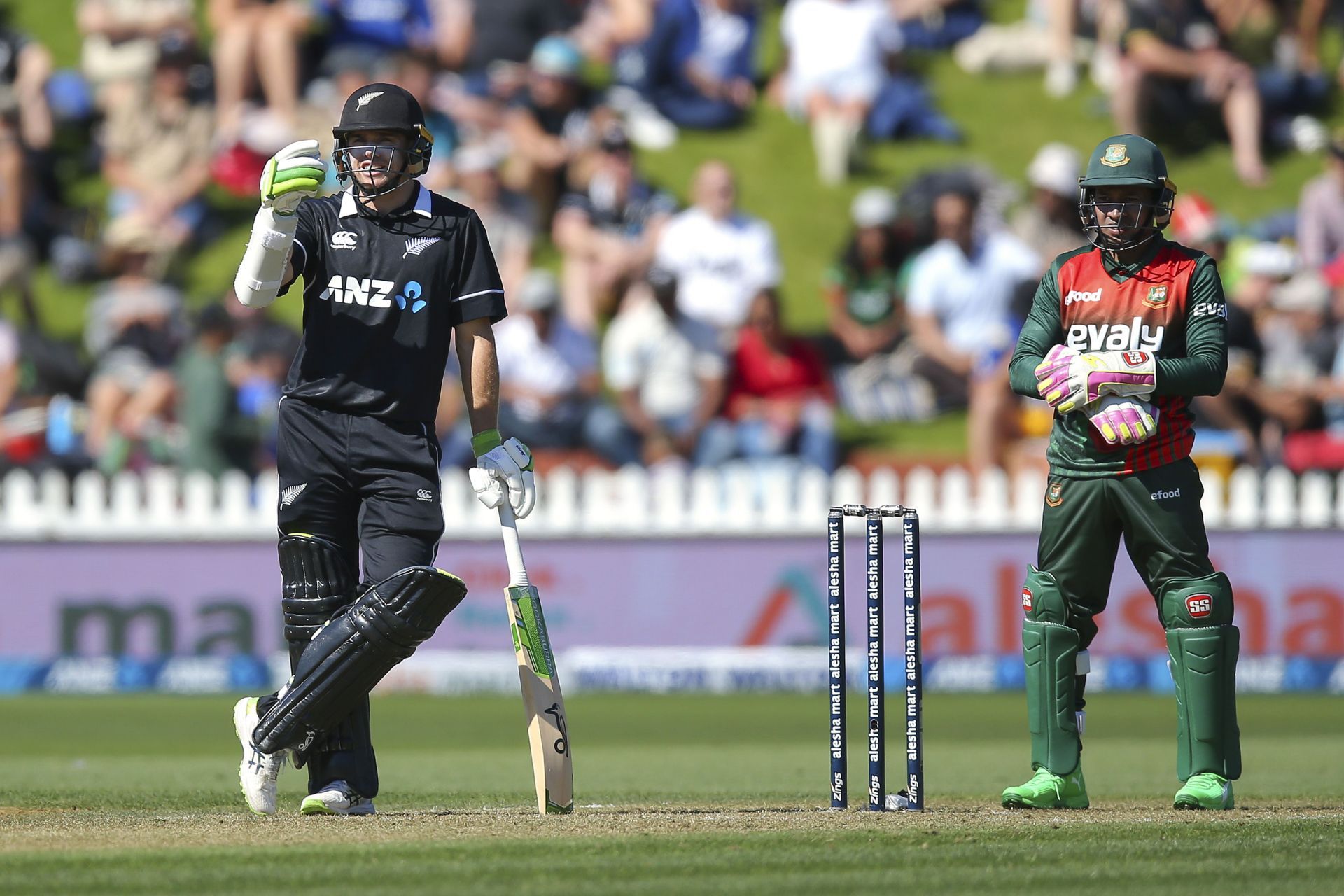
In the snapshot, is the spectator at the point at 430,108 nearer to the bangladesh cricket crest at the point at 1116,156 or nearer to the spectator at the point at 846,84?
the spectator at the point at 846,84

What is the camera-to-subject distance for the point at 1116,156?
6.50m

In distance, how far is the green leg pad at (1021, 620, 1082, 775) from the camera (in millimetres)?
6418

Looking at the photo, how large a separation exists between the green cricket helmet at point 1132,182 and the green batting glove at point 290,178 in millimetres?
2429

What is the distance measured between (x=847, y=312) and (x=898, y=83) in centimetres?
342

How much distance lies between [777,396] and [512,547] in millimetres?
8516

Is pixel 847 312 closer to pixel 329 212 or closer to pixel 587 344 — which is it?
pixel 587 344

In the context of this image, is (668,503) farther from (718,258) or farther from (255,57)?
(255,57)

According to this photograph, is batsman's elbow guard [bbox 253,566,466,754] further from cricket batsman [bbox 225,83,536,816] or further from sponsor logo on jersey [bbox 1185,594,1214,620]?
sponsor logo on jersey [bbox 1185,594,1214,620]

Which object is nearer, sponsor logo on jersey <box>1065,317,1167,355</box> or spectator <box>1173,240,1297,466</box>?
sponsor logo on jersey <box>1065,317,1167,355</box>

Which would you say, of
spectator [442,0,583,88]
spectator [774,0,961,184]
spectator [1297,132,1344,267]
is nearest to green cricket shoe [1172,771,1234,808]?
spectator [1297,132,1344,267]

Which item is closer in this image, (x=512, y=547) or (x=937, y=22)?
(x=512, y=547)

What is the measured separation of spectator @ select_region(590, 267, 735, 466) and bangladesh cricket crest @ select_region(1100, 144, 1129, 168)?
798 centimetres

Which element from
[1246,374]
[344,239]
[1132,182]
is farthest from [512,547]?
[1246,374]

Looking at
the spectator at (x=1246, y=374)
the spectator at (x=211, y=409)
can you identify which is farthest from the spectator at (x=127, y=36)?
the spectator at (x=1246, y=374)
